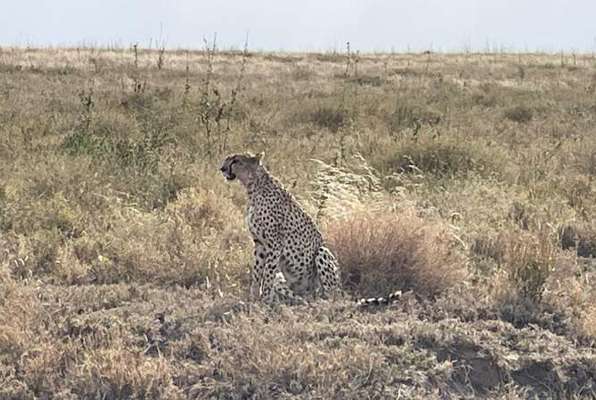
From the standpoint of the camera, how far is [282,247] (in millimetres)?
5957

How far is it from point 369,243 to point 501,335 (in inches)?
55.8

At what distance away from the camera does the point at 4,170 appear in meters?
9.23

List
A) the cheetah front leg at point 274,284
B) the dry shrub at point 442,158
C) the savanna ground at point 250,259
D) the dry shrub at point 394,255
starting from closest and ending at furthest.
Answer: the savanna ground at point 250,259, the cheetah front leg at point 274,284, the dry shrub at point 394,255, the dry shrub at point 442,158

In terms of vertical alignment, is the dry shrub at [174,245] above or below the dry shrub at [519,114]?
below

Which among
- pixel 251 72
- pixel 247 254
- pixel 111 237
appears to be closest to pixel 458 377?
pixel 247 254

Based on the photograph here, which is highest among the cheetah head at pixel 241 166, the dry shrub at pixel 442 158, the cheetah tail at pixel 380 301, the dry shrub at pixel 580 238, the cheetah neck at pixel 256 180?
the cheetah head at pixel 241 166

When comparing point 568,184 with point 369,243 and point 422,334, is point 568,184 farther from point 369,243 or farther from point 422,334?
point 422,334

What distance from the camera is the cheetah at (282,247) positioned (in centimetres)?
582

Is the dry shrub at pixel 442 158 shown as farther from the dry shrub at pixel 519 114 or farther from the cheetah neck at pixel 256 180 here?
the dry shrub at pixel 519 114

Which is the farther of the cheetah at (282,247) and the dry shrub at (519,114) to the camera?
the dry shrub at (519,114)

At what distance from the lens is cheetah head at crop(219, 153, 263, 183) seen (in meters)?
6.14

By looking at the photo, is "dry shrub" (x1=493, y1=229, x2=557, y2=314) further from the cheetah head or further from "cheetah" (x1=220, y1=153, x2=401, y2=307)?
the cheetah head

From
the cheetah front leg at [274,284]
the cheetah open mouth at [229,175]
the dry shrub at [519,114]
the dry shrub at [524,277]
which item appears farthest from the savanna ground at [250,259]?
the dry shrub at [519,114]

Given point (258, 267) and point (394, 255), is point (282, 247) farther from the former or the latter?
point (394, 255)
